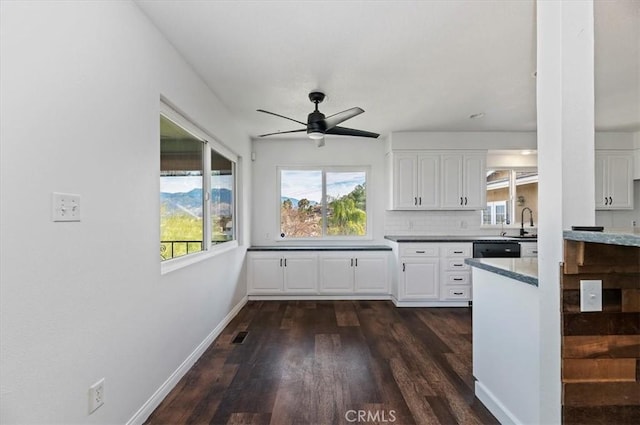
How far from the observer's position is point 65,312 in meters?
1.30

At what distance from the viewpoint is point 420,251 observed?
4.25 meters

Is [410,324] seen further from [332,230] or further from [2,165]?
[2,165]

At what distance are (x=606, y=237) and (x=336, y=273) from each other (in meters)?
3.60

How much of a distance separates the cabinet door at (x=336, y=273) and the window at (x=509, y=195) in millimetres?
2295

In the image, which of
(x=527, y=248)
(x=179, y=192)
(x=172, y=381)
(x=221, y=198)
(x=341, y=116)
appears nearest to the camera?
(x=172, y=381)

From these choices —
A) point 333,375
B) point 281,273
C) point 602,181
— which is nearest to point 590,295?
point 333,375

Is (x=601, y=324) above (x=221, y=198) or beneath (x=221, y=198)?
beneath

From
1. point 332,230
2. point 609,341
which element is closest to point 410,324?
point 332,230

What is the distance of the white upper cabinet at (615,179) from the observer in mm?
4575

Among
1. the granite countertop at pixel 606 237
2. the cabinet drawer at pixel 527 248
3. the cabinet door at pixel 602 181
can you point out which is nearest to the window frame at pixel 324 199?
the cabinet drawer at pixel 527 248

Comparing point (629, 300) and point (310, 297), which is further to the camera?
point (310, 297)

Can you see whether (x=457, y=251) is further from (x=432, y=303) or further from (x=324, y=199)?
(x=324, y=199)

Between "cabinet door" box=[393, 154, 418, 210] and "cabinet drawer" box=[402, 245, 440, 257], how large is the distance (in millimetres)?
646

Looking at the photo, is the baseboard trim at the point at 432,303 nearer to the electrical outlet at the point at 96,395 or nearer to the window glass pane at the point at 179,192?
the window glass pane at the point at 179,192
